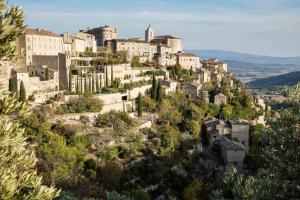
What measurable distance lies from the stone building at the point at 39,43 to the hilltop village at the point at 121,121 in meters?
0.11

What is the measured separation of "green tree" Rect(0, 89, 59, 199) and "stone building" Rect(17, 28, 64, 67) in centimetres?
4035

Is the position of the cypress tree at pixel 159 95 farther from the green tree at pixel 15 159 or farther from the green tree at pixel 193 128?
the green tree at pixel 15 159

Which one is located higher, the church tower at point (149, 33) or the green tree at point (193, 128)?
the church tower at point (149, 33)

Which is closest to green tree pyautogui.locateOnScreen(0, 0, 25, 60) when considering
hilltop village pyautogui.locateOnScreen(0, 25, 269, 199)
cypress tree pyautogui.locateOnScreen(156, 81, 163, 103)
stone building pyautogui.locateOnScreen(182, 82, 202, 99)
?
hilltop village pyautogui.locateOnScreen(0, 25, 269, 199)

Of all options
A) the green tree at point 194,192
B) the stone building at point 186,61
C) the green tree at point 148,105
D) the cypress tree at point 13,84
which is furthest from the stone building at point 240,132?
the stone building at point 186,61

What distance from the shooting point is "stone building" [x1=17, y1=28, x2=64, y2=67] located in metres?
50.0

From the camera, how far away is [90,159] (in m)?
35.3

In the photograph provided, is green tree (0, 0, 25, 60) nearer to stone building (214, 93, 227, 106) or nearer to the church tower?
stone building (214, 93, 227, 106)

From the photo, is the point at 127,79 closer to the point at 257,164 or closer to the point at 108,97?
the point at 108,97

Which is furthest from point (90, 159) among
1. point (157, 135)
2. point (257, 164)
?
point (257, 164)

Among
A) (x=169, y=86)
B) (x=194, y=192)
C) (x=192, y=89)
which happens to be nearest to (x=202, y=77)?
(x=192, y=89)

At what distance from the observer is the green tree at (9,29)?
7984 millimetres

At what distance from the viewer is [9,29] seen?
26.4 feet

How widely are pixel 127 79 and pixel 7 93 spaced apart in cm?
5003
